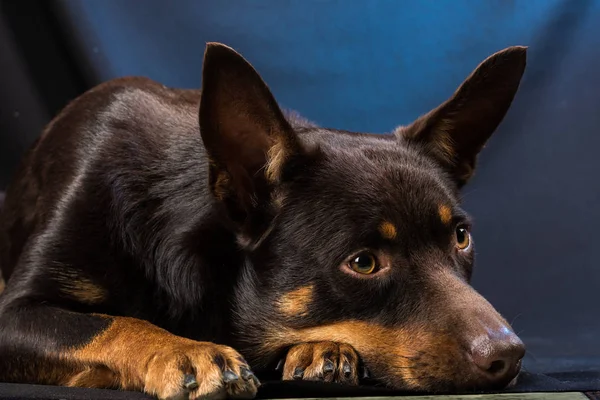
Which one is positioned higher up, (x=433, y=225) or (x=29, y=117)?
(x=29, y=117)

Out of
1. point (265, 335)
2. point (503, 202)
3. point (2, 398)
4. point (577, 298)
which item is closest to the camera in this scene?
point (2, 398)

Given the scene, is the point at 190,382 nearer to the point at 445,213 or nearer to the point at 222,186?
the point at 222,186

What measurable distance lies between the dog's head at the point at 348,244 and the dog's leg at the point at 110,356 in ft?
1.02

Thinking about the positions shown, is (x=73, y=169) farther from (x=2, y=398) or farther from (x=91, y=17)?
(x=91, y=17)

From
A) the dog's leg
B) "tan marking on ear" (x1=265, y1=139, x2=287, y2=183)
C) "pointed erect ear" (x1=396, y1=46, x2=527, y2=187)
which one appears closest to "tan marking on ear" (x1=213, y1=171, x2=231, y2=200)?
"tan marking on ear" (x1=265, y1=139, x2=287, y2=183)

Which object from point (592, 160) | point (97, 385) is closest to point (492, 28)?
point (592, 160)

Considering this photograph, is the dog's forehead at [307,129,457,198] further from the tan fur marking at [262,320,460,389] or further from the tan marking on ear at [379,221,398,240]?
A: the tan fur marking at [262,320,460,389]

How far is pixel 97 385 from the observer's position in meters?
1.94

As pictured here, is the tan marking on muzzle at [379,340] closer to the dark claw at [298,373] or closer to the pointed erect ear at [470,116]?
the dark claw at [298,373]

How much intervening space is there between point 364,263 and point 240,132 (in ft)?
1.54

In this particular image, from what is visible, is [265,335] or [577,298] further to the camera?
[577,298]

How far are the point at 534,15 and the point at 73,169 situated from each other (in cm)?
222

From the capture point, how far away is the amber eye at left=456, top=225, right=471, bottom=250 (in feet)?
7.01

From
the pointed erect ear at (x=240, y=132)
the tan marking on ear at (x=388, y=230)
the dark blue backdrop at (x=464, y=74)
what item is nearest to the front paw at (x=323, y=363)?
the tan marking on ear at (x=388, y=230)
